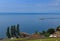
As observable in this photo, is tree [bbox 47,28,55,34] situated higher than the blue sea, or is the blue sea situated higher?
the blue sea

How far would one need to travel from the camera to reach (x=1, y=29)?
6.81ft

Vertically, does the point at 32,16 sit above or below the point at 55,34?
above

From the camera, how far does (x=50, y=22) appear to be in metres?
2.14

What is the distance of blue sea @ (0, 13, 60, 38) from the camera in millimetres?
2076

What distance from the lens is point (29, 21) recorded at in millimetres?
2107

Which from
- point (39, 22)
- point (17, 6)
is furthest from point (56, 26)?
point (17, 6)

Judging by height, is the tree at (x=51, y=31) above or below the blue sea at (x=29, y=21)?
below

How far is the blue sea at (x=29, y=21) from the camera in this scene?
6.81ft

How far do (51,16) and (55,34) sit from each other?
0.87 feet

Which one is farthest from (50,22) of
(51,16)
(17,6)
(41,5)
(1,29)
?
(1,29)

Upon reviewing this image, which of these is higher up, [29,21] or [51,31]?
[29,21]

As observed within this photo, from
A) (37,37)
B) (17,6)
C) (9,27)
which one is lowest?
(37,37)

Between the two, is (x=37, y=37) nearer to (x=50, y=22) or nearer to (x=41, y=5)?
(x=50, y=22)

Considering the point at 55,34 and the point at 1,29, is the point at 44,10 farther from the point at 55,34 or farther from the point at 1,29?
the point at 1,29
